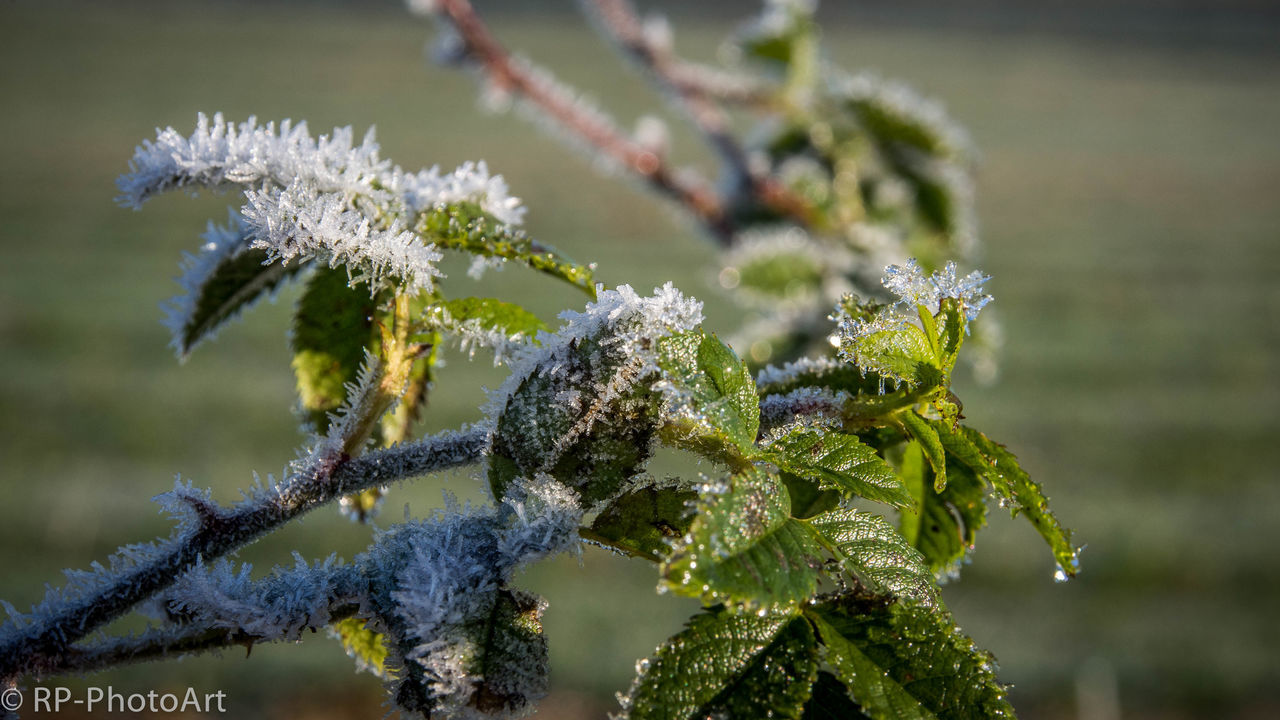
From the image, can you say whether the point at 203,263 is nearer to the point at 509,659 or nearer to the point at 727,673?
the point at 509,659

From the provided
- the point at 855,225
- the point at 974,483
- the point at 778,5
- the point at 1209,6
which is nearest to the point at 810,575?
the point at 974,483

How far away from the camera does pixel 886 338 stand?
766 millimetres

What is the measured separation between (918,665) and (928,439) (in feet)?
0.61

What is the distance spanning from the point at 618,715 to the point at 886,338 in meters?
0.39

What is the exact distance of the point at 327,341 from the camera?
3.46 ft

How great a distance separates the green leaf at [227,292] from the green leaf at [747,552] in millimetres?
578

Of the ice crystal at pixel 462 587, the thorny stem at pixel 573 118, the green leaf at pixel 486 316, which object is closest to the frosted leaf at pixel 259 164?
the green leaf at pixel 486 316

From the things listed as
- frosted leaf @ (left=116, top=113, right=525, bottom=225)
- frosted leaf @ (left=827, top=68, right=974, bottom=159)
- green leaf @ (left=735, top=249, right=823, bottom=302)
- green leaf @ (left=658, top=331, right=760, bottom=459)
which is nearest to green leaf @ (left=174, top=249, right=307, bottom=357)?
frosted leaf @ (left=116, top=113, right=525, bottom=225)

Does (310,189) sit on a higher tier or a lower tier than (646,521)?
higher

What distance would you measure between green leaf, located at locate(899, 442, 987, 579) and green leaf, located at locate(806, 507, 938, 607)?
19 cm

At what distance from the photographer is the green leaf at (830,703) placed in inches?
29.0

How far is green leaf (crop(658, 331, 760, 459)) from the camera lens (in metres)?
0.67

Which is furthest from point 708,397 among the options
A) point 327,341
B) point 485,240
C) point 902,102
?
point 902,102

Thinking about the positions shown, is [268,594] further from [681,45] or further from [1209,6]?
[1209,6]
